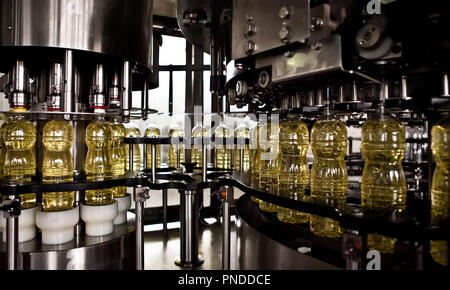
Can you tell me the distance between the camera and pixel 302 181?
49.6 inches

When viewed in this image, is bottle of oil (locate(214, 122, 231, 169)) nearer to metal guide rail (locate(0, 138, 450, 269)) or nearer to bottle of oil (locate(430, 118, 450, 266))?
metal guide rail (locate(0, 138, 450, 269))

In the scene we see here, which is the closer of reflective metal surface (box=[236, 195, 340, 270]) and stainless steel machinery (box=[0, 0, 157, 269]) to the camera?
reflective metal surface (box=[236, 195, 340, 270])

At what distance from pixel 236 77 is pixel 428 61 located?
72cm

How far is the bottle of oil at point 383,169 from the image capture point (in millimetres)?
893

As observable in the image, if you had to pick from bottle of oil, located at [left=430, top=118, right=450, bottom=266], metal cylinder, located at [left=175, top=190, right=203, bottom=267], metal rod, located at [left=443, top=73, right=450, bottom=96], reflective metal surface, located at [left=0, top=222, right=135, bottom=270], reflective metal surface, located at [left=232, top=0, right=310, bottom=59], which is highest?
reflective metal surface, located at [left=232, top=0, right=310, bottom=59]

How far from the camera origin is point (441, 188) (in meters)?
0.81

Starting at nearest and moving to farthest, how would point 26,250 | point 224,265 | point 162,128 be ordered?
point 26,250 → point 224,265 → point 162,128

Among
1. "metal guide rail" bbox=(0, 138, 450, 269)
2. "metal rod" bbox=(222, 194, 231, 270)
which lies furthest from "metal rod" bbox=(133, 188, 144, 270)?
"metal rod" bbox=(222, 194, 231, 270)

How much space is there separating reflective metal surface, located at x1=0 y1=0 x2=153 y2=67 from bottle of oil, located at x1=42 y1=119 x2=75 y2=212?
0.51 metres

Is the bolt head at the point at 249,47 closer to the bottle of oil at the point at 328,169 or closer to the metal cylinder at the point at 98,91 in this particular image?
the bottle of oil at the point at 328,169

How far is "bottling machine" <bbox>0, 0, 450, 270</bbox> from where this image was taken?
74 cm
